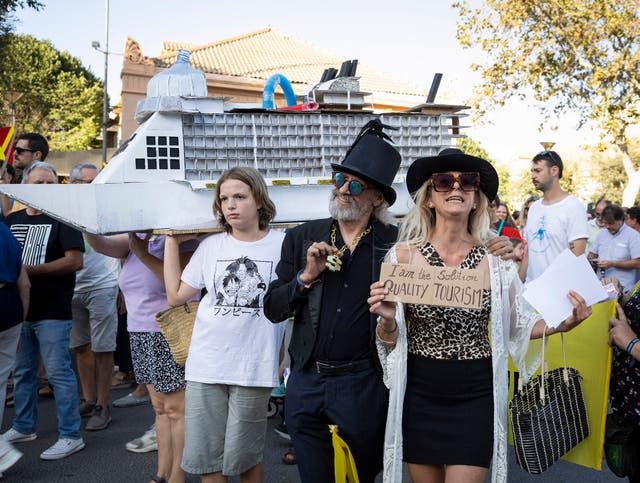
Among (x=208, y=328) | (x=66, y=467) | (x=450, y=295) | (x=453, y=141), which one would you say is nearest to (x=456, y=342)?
(x=450, y=295)

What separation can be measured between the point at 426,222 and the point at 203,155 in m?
1.78

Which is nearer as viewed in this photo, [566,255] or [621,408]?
[566,255]

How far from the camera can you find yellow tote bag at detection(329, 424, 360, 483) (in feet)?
8.51

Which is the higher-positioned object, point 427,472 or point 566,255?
point 566,255

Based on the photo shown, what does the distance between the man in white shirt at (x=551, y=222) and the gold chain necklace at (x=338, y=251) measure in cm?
307

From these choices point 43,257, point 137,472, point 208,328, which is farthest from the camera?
point 43,257

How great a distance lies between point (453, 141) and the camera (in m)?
4.73

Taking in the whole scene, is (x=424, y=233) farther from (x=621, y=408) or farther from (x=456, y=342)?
(x=621, y=408)

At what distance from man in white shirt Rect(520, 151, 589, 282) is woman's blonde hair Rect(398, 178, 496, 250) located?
2.84m

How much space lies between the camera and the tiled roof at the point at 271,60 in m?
25.3

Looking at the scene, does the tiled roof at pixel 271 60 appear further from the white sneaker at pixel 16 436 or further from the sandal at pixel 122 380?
the white sneaker at pixel 16 436

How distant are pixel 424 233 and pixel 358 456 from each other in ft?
3.33

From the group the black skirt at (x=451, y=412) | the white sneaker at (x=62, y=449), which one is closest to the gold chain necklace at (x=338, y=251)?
the black skirt at (x=451, y=412)

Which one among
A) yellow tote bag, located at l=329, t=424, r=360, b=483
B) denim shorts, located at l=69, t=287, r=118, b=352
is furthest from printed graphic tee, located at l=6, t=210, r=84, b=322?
yellow tote bag, located at l=329, t=424, r=360, b=483
